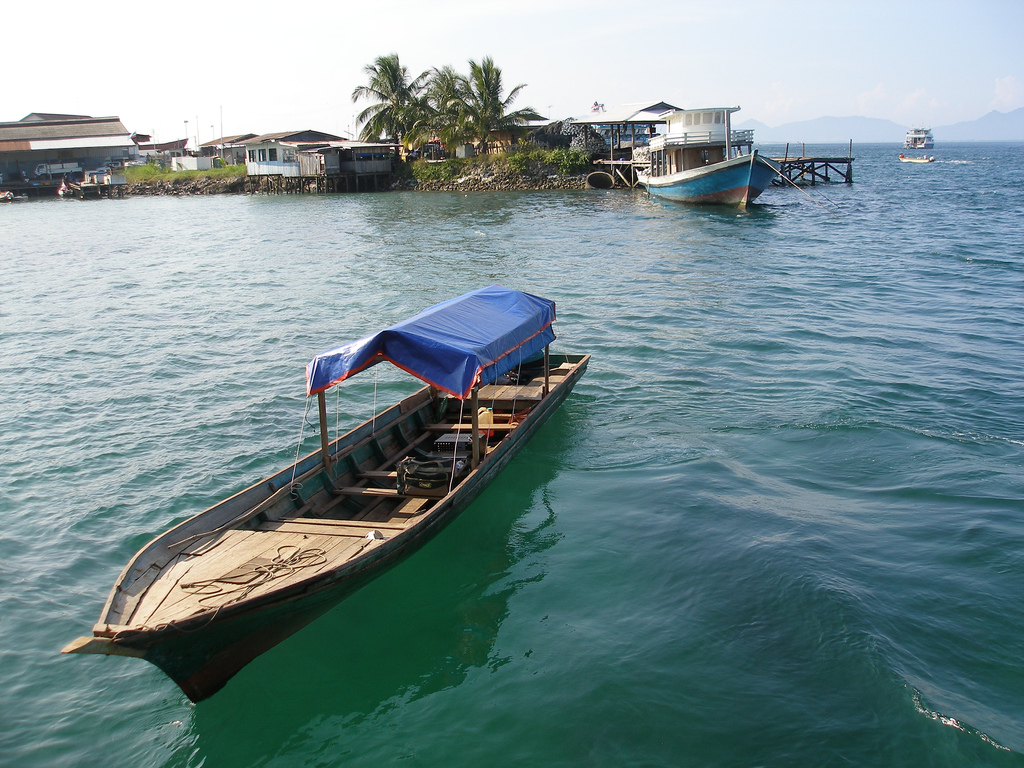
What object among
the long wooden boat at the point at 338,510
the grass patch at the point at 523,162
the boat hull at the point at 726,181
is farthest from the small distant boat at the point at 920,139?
the long wooden boat at the point at 338,510

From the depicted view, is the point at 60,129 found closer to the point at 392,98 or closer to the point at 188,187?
the point at 188,187

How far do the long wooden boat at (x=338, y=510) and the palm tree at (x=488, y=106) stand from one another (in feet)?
156

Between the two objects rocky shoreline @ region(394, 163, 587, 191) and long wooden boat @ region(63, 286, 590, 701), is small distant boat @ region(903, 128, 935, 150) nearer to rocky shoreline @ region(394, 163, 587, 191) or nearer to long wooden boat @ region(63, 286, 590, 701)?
rocky shoreline @ region(394, 163, 587, 191)

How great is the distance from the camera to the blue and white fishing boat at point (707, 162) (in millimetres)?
38281

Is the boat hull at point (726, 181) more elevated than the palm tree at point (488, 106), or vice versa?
the palm tree at point (488, 106)

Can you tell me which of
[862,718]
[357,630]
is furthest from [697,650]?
[357,630]

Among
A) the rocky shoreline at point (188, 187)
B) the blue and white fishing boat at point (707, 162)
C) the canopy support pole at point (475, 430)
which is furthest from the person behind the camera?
the rocky shoreline at point (188, 187)

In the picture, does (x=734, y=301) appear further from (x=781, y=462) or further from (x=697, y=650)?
(x=697, y=650)

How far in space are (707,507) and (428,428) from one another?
13.9 feet

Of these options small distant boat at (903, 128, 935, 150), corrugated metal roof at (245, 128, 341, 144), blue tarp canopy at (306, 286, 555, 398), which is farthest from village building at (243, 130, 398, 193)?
small distant boat at (903, 128, 935, 150)

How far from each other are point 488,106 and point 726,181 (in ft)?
78.7

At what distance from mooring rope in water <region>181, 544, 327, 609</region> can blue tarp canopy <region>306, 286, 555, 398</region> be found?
6.43 ft

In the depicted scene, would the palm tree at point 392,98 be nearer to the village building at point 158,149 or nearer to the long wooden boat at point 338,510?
the village building at point 158,149

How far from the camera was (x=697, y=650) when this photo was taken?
294 inches
